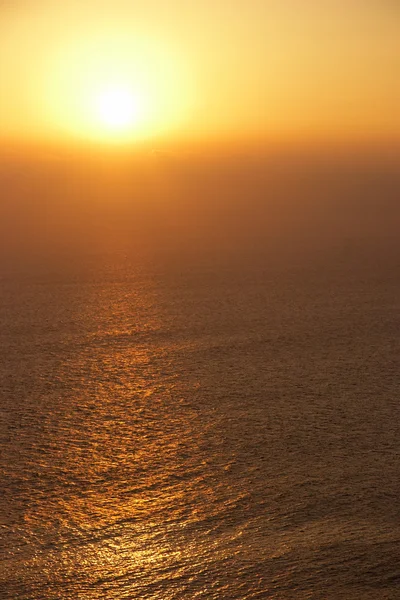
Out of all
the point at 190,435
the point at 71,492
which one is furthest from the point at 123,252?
the point at 71,492

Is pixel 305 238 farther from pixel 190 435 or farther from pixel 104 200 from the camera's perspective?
pixel 190 435

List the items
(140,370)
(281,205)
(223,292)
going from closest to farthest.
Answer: (140,370) < (223,292) < (281,205)

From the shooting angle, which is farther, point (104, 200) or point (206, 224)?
point (104, 200)

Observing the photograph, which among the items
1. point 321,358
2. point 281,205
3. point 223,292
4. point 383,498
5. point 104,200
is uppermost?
point 104,200

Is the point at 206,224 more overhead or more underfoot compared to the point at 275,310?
more overhead

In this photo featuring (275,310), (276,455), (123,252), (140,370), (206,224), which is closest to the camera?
(276,455)

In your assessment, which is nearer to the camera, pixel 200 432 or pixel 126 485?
pixel 126 485

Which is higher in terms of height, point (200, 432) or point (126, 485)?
point (200, 432)
